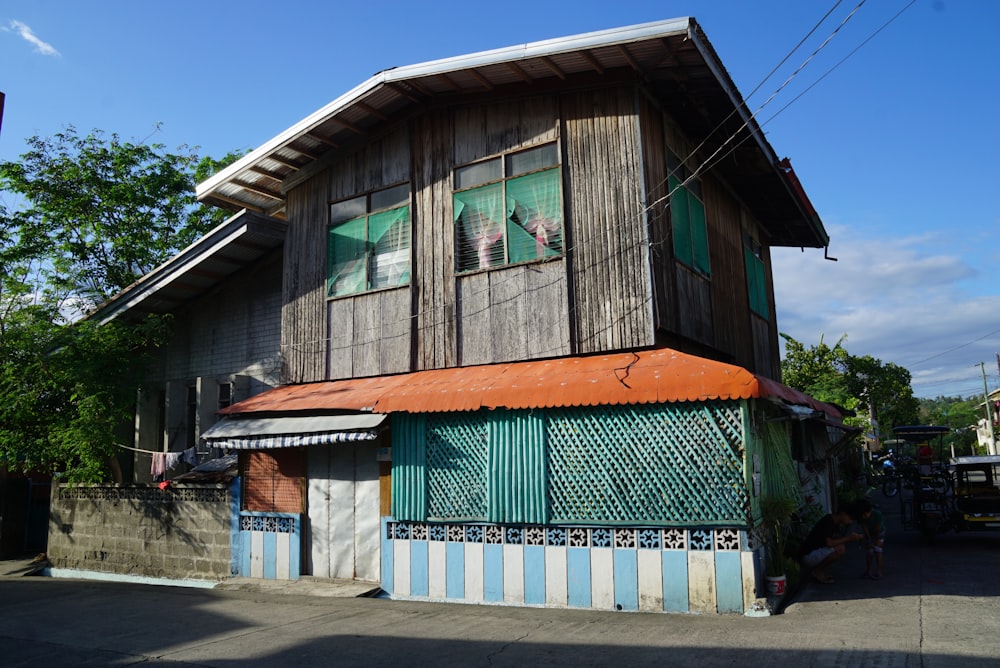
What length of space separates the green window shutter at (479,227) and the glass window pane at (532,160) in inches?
13.3

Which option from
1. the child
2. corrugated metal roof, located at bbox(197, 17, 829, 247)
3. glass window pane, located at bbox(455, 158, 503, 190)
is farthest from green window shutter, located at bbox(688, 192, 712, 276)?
the child

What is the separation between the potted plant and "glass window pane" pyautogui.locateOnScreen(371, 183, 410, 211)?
6959 millimetres

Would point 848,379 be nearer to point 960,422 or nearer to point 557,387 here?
point 557,387

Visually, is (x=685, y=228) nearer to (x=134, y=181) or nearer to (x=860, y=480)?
(x=134, y=181)

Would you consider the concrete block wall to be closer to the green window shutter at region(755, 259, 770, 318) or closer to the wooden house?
the wooden house

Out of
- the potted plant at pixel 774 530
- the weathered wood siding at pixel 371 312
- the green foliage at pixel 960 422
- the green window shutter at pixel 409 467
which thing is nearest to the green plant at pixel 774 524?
the potted plant at pixel 774 530

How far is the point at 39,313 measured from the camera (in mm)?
14719

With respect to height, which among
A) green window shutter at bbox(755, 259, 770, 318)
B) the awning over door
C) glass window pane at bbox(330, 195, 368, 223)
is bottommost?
the awning over door

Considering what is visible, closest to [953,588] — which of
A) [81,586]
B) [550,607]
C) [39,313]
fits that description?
[550,607]

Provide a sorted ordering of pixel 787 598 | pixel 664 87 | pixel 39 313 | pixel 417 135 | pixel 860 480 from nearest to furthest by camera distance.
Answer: pixel 787 598
pixel 664 87
pixel 417 135
pixel 39 313
pixel 860 480

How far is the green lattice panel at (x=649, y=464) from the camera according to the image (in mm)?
7926

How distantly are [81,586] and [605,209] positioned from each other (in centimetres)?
1066

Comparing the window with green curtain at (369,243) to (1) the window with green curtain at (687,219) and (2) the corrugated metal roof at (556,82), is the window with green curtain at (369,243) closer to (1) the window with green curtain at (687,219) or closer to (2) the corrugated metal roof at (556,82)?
(2) the corrugated metal roof at (556,82)

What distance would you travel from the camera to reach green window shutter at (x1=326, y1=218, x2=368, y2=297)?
11828 millimetres
